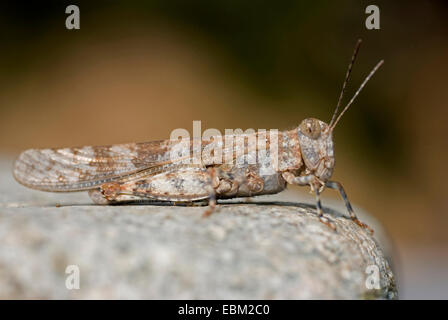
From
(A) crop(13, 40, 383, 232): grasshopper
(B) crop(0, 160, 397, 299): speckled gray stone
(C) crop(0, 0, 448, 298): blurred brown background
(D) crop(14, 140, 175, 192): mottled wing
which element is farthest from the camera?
(C) crop(0, 0, 448, 298): blurred brown background

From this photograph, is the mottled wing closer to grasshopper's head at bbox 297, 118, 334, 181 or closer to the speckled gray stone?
the speckled gray stone

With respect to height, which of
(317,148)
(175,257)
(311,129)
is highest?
(311,129)

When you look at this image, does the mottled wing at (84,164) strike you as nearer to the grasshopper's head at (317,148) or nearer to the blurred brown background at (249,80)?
the grasshopper's head at (317,148)

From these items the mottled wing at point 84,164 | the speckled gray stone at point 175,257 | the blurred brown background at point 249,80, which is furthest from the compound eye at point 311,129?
the blurred brown background at point 249,80

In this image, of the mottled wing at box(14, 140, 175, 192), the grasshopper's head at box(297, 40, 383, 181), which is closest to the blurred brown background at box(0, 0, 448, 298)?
the grasshopper's head at box(297, 40, 383, 181)

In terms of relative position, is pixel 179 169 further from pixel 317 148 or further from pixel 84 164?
pixel 317 148

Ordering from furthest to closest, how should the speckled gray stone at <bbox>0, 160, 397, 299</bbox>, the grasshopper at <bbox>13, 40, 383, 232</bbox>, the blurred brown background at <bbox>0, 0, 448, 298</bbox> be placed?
the blurred brown background at <bbox>0, 0, 448, 298</bbox> → the grasshopper at <bbox>13, 40, 383, 232</bbox> → the speckled gray stone at <bbox>0, 160, 397, 299</bbox>

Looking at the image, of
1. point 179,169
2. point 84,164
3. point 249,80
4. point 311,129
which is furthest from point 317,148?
point 249,80
